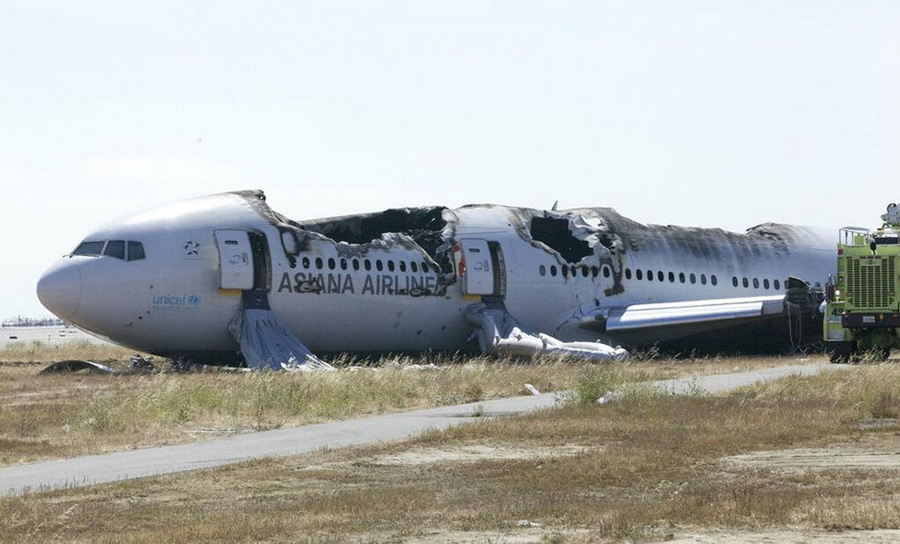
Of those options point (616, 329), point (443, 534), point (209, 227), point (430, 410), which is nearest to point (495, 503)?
point (443, 534)

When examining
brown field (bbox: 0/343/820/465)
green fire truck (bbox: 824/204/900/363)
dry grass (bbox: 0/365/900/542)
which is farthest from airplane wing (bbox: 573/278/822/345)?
dry grass (bbox: 0/365/900/542)

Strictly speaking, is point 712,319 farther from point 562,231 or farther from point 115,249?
point 115,249

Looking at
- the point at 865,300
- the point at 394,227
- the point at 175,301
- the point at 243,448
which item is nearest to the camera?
the point at 243,448

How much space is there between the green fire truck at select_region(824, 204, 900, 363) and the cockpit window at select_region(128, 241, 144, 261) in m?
15.6

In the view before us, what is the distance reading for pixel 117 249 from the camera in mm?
33469

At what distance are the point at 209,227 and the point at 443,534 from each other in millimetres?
24427

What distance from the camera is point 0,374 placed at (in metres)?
34.8

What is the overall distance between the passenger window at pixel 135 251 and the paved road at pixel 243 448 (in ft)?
38.6

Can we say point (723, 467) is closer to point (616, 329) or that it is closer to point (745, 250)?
point (616, 329)

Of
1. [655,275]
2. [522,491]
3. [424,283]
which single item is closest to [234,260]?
[424,283]

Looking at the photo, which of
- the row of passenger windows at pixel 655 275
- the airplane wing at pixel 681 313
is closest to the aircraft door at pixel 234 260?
the row of passenger windows at pixel 655 275

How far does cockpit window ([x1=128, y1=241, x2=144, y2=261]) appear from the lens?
1312 inches

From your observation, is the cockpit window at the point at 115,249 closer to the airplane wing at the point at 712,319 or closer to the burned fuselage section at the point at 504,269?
the burned fuselage section at the point at 504,269

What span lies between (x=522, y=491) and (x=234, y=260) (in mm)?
21678
